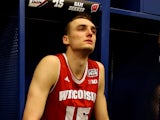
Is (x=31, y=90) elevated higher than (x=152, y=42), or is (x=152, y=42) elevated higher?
(x=152, y=42)

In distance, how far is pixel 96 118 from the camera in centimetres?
170

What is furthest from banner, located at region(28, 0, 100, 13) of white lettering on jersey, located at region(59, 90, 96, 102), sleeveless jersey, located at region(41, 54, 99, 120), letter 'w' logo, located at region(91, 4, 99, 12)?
white lettering on jersey, located at region(59, 90, 96, 102)

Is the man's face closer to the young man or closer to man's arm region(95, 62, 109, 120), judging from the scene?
the young man

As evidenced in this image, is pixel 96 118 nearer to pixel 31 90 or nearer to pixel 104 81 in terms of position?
pixel 104 81

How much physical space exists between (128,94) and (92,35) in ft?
2.93

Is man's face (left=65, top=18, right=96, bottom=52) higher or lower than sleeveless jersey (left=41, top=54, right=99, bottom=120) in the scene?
higher

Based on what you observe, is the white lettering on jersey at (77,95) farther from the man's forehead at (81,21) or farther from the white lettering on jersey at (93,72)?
the man's forehead at (81,21)

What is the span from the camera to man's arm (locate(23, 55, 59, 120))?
4.58 ft

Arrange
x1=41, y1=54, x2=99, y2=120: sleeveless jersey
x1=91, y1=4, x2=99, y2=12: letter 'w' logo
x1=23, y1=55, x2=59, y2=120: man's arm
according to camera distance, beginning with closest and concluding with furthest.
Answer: x1=23, y1=55, x2=59, y2=120: man's arm
x1=41, y1=54, x2=99, y2=120: sleeveless jersey
x1=91, y1=4, x2=99, y2=12: letter 'w' logo

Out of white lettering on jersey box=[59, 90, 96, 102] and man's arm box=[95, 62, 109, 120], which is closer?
white lettering on jersey box=[59, 90, 96, 102]

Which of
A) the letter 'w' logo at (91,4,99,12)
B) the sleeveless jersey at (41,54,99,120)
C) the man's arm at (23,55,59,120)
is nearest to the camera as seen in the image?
the man's arm at (23,55,59,120)

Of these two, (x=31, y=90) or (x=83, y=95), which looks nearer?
(x=31, y=90)

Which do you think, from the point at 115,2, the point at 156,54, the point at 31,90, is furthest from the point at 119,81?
the point at 31,90

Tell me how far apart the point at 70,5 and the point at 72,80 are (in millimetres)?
306
